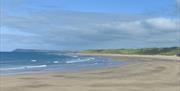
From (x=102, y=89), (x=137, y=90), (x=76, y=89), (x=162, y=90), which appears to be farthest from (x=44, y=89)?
(x=162, y=90)

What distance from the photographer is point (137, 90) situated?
16125mm

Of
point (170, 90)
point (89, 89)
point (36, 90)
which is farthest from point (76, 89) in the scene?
point (170, 90)

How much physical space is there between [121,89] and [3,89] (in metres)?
5.51

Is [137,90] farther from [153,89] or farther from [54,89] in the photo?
[54,89]

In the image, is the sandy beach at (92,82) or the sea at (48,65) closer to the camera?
the sandy beach at (92,82)

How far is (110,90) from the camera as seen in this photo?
1631 cm

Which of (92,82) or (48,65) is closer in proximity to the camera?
(92,82)

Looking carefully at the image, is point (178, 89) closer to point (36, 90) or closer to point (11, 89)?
point (36, 90)

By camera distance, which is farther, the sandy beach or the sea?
the sea

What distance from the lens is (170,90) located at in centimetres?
1631

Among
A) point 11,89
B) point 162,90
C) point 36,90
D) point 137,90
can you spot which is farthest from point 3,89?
point 162,90

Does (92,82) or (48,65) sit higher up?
(48,65)

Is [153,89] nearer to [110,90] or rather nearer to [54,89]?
[110,90]

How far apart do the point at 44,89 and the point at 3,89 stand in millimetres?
1952
